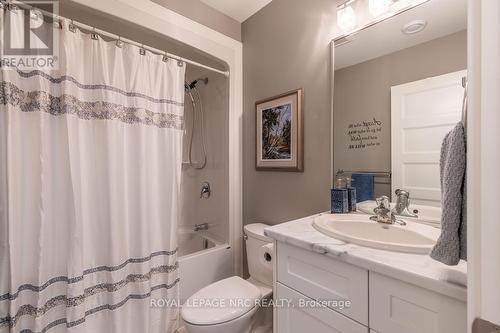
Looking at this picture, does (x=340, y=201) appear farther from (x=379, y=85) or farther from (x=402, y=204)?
(x=379, y=85)

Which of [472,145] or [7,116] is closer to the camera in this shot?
[472,145]

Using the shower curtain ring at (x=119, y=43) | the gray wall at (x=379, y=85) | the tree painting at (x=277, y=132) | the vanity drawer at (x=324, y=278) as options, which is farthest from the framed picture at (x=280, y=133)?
the shower curtain ring at (x=119, y=43)

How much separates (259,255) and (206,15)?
5.96 feet

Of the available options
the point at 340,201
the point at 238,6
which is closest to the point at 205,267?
the point at 340,201

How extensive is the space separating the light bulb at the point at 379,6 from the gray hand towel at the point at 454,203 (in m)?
0.94

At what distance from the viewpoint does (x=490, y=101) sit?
367 mm

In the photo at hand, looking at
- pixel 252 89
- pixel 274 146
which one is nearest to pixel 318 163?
pixel 274 146

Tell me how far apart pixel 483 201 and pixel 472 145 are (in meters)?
0.10

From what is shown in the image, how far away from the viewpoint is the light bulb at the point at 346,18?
1255 mm

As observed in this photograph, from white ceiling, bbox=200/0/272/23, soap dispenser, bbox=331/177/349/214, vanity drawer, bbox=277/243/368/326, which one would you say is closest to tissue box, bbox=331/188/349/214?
soap dispenser, bbox=331/177/349/214

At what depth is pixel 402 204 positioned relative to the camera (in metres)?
1.10

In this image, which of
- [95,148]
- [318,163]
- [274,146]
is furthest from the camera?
[274,146]

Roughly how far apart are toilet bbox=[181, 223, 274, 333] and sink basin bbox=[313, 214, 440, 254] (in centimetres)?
47

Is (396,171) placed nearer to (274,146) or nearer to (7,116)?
(274,146)
